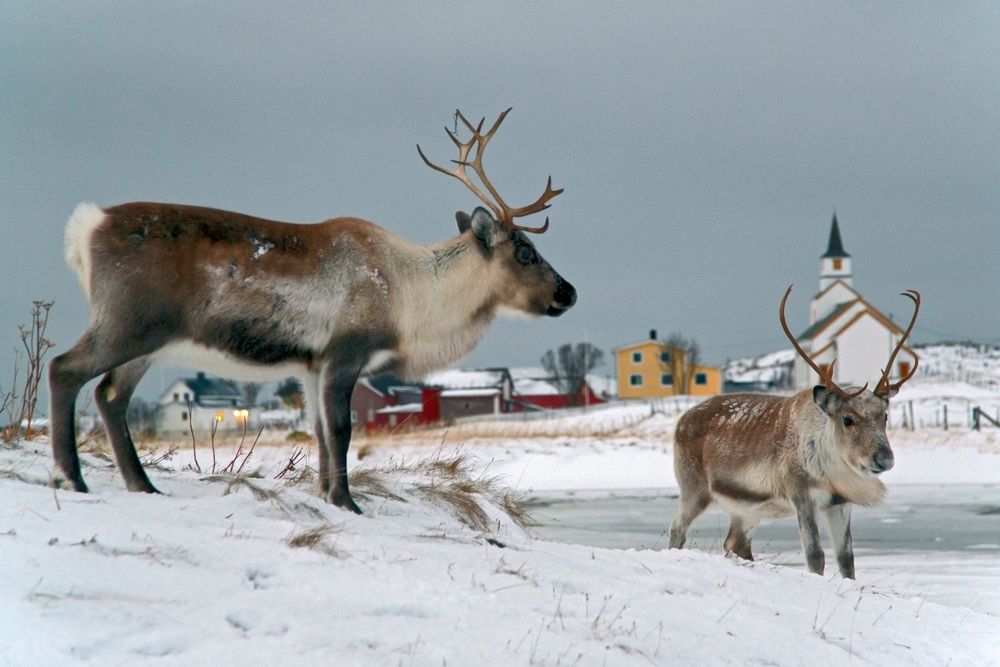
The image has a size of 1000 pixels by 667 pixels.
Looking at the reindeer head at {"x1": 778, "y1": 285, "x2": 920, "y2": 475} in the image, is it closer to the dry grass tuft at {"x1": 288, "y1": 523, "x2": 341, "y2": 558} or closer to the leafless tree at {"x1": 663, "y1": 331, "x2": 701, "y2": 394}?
the dry grass tuft at {"x1": 288, "y1": 523, "x2": 341, "y2": 558}

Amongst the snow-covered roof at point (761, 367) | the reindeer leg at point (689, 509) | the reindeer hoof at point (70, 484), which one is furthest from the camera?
the snow-covered roof at point (761, 367)

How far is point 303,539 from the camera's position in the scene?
4379mm

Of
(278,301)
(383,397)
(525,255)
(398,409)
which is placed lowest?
(398,409)

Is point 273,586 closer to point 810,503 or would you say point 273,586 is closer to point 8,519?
point 8,519

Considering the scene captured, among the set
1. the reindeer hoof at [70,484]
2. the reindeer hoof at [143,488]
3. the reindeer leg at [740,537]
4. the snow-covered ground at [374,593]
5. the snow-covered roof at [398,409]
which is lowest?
the snow-covered roof at [398,409]

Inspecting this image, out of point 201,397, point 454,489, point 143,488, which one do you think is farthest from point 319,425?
point 201,397

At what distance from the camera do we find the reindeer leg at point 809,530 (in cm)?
712

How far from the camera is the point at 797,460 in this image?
750cm

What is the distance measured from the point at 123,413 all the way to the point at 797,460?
4.82 meters

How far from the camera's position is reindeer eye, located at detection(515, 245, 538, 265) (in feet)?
21.0

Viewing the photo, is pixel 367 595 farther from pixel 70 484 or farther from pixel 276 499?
pixel 70 484

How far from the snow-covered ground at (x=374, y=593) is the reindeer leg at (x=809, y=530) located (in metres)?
1.25

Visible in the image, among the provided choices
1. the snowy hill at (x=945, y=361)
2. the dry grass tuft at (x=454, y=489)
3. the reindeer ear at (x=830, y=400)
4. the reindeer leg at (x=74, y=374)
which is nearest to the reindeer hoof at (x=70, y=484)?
the reindeer leg at (x=74, y=374)

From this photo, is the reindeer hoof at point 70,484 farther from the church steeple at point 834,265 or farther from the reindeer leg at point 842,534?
the church steeple at point 834,265
